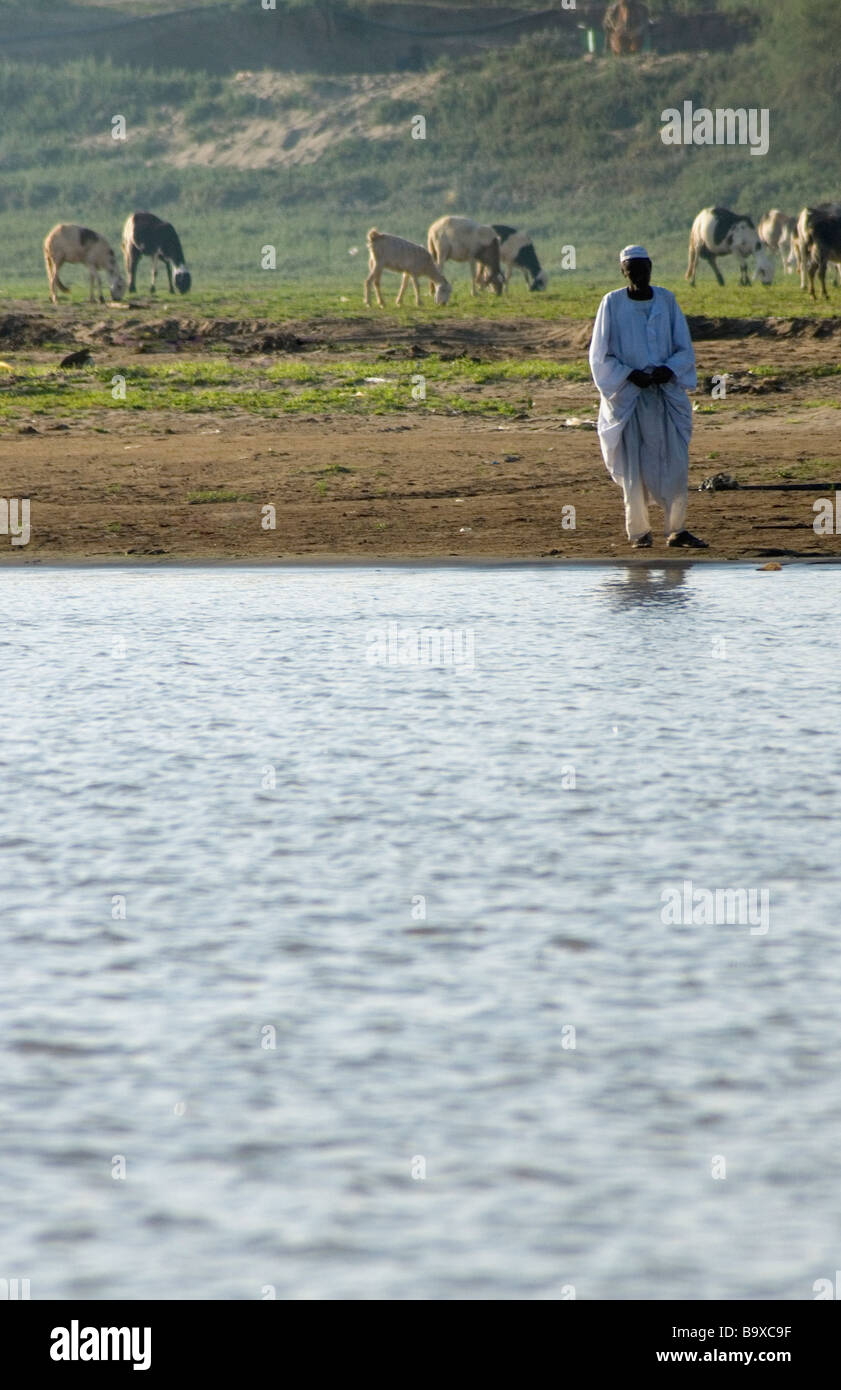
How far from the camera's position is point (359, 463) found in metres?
13.6

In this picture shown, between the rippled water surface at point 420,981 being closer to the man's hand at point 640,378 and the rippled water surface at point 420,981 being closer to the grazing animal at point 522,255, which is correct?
the man's hand at point 640,378

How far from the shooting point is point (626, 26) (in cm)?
9381

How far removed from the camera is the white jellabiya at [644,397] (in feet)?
32.9

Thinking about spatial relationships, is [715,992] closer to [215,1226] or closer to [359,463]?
[215,1226]

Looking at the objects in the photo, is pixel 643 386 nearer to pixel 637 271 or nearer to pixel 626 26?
pixel 637 271

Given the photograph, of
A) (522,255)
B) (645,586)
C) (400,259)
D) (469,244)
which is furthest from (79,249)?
(645,586)

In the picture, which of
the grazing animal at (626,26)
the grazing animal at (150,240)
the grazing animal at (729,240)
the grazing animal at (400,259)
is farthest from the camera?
the grazing animal at (626,26)

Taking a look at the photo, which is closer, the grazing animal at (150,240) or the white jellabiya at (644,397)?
the white jellabiya at (644,397)

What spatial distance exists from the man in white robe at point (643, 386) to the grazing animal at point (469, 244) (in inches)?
998

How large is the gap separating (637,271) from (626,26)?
88.7 meters

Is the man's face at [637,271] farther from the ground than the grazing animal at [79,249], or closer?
closer

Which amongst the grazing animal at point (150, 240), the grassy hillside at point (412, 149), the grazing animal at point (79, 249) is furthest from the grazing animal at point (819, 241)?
the grassy hillside at point (412, 149)

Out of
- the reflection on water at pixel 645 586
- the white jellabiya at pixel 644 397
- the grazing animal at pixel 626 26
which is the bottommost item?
the reflection on water at pixel 645 586

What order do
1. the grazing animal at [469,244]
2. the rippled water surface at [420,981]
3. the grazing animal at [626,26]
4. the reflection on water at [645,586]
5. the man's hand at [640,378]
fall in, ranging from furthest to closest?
the grazing animal at [626,26] < the grazing animal at [469,244] < the man's hand at [640,378] < the reflection on water at [645,586] < the rippled water surface at [420,981]
